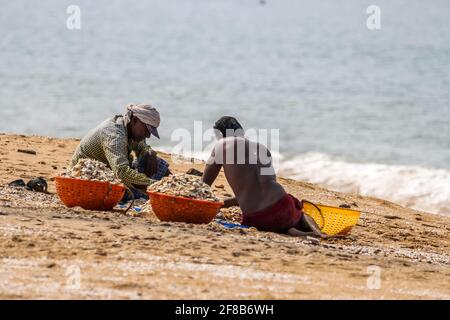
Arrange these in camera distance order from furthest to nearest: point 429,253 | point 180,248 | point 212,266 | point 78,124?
point 78,124
point 429,253
point 180,248
point 212,266

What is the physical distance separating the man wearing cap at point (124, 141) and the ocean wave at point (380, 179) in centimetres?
638

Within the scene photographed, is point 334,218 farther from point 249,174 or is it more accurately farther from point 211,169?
point 211,169

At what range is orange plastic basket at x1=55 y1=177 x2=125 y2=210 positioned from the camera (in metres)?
7.46

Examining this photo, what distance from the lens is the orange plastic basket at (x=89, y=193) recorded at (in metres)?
7.46

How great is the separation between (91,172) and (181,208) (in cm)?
83

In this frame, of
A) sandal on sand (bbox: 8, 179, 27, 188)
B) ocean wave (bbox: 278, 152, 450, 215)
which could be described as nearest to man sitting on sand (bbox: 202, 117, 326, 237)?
sandal on sand (bbox: 8, 179, 27, 188)

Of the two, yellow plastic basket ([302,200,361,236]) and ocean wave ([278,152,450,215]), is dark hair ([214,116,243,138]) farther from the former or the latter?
ocean wave ([278,152,450,215])

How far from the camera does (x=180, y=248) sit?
6.19 metres

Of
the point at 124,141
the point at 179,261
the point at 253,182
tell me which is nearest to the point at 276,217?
the point at 253,182

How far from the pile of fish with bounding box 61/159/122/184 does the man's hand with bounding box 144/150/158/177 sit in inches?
33.7

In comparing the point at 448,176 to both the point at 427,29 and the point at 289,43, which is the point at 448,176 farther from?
the point at 427,29

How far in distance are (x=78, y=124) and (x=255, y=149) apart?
1377 cm

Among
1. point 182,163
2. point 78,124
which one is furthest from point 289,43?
point 182,163

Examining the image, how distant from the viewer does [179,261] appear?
587 centimetres
